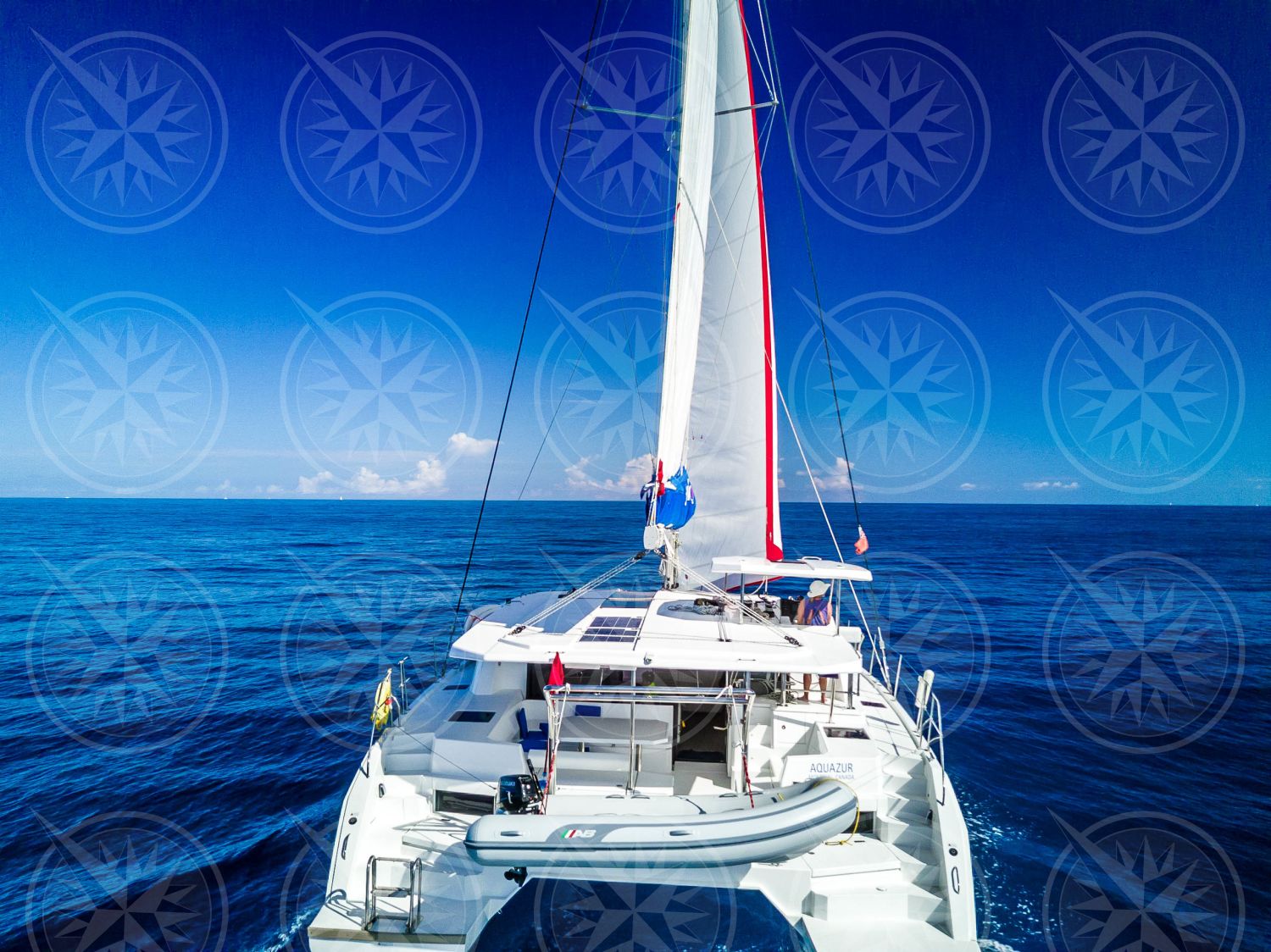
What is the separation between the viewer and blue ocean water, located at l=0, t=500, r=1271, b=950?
29.8 feet

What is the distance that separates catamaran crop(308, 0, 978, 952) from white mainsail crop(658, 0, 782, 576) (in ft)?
0.19

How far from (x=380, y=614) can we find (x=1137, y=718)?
2841 cm

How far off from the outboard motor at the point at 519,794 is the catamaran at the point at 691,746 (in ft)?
0.08

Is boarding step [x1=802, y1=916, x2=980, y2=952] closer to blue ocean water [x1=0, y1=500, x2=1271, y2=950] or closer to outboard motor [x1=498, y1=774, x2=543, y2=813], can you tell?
blue ocean water [x1=0, y1=500, x2=1271, y2=950]

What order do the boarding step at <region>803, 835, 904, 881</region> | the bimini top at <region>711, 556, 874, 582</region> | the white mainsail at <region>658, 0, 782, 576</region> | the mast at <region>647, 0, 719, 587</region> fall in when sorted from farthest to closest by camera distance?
the white mainsail at <region>658, 0, 782, 576</region> → the mast at <region>647, 0, 719, 587</region> → the bimini top at <region>711, 556, 874, 582</region> → the boarding step at <region>803, 835, 904, 881</region>

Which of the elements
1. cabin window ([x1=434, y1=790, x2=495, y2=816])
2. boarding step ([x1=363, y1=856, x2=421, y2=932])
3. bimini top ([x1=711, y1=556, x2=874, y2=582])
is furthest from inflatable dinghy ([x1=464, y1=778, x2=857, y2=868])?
bimini top ([x1=711, y1=556, x2=874, y2=582])

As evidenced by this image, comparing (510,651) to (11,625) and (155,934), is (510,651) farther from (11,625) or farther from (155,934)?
(11,625)

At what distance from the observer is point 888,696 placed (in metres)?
11.8

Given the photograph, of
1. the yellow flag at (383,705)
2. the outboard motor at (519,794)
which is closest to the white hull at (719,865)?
the yellow flag at (383,705)

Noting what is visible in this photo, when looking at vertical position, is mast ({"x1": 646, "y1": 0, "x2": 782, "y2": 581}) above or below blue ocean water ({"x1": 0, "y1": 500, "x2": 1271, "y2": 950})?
above

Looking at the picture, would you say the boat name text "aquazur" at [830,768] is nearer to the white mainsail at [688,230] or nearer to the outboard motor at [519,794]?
the outboard motor at [519,794]

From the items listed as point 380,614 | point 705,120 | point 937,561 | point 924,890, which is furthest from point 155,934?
point 937,561

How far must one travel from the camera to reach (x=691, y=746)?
9.27 m

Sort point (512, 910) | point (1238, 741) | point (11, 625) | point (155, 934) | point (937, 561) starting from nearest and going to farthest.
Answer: point (512, 910) → point (155, 934) → point (1238, 741) → point (11, 625) → point (937, 561)
